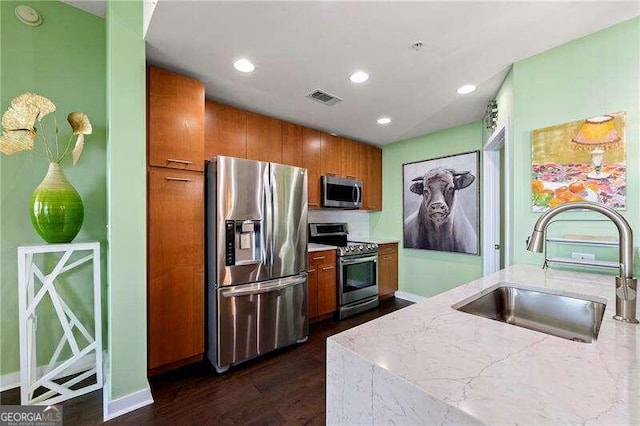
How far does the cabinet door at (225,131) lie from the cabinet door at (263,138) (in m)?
0.07

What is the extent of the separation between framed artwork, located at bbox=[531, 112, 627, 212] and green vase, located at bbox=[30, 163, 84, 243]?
3068mm

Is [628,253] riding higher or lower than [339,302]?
higher

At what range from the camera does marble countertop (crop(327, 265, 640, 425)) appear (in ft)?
1.55

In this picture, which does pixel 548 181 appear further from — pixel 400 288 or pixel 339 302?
pixel 400 288

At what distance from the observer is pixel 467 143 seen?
3.28 meters

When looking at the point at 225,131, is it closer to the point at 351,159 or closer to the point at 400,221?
the point at 351,159

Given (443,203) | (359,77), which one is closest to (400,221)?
(443,203)

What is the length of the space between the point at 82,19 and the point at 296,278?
2727mm

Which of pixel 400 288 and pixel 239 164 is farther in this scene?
pixel 400 288

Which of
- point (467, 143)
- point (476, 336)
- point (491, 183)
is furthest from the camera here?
point (467, 143)

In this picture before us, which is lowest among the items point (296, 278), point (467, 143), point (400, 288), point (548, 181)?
point (400, 288)

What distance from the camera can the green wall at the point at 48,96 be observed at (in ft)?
6.06

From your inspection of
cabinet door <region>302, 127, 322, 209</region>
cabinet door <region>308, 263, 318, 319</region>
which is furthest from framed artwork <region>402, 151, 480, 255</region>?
cabinet door <region>308, 263, 318, 319</region>

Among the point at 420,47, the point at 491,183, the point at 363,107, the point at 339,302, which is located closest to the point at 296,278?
the point at 339,302
